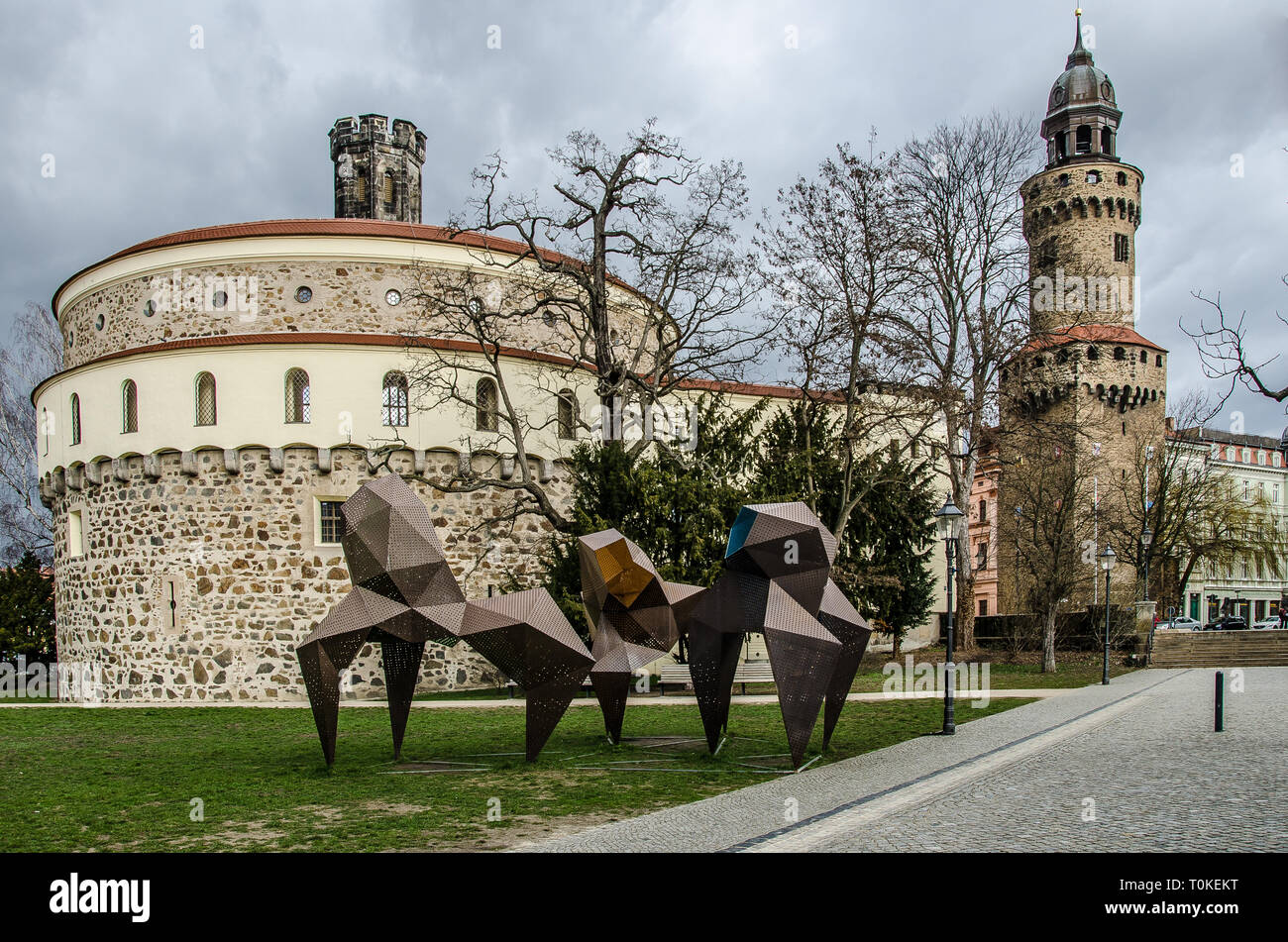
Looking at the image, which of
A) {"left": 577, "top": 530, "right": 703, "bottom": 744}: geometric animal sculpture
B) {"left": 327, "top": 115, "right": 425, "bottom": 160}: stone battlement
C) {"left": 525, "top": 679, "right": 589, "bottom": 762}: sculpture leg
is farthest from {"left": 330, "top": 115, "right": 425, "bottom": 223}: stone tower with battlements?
{"left": 525, "top": 679, "right": 589, "bottom": 762}: sculpture leg

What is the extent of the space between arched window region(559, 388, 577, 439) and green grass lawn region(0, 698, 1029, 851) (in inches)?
461

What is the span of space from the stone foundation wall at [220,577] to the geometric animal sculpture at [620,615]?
12776 millimetres

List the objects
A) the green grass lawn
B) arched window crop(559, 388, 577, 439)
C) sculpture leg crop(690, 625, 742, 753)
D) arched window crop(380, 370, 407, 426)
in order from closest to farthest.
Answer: the green grass lawn
sculpture leg crop(690, 625, 742, 753)
arched window crop(380, 370, 407, 426)
arched window crop(559, 388, 577, 439)

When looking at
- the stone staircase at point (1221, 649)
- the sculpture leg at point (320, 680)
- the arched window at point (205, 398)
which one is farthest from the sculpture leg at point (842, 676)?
the stone staircase at point (1221, 649)

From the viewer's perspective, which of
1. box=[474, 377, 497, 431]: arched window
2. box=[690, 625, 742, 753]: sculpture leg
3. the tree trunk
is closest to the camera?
box=[690, 625, 742, 753]: sculpture leg

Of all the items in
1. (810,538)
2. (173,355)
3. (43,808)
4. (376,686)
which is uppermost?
(173,355)

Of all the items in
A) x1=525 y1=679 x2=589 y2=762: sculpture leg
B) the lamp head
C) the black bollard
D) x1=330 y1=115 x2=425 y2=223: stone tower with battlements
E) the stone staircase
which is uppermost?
x1=330 y1=115 x2=425 y2=223: stone tower with battlements

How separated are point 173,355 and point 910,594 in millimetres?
24741

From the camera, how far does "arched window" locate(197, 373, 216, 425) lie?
25.9 metres

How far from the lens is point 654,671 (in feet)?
84.2

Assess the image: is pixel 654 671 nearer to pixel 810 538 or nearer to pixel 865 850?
pixel 810 538

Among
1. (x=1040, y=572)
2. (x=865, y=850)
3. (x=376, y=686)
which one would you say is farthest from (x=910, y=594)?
(x=865, y=850)
